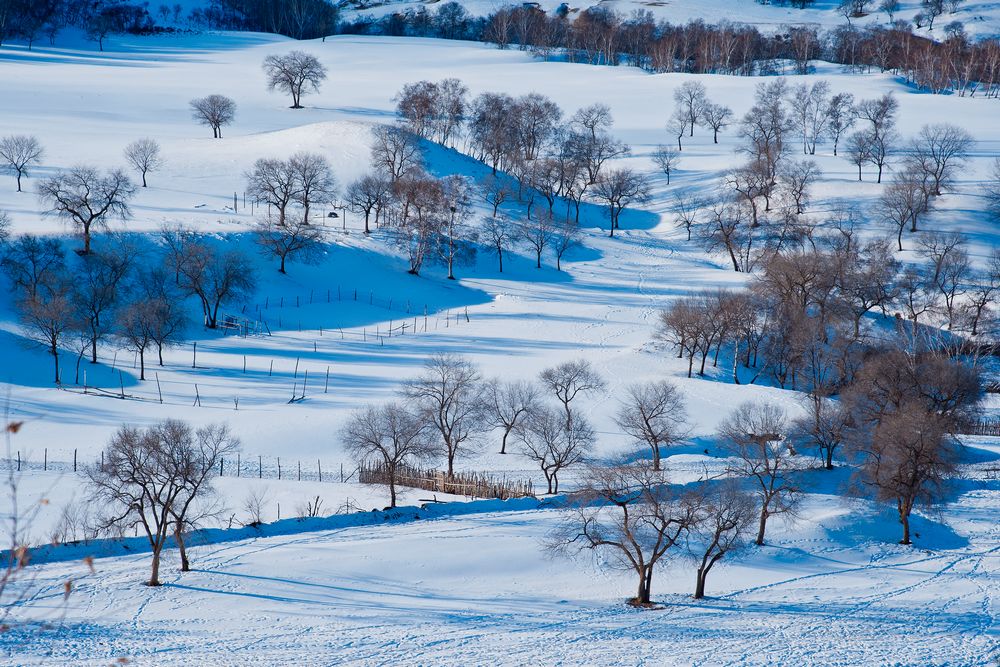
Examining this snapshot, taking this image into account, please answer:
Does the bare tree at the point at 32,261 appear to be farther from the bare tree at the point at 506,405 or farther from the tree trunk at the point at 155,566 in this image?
the tree trunk at the point at 155,566

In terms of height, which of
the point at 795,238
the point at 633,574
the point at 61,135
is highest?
the point at 61,135

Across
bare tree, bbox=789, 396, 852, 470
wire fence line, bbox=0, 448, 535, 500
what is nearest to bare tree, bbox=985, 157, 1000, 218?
bare tree, bbox=789, 396, 852, 470

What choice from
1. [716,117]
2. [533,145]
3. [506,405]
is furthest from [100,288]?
[716,117]

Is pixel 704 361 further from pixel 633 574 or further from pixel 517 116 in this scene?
pixel 517 116

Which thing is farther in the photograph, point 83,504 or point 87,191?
point 87,191

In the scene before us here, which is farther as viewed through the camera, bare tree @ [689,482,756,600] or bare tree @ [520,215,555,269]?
bare tree @ [520,215,555,269]

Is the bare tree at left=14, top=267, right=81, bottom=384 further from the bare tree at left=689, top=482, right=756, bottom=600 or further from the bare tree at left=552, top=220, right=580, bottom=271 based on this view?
the bare tree at left=552, top=220, right=580, bottom=271

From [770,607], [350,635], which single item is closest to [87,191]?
[350,635]
